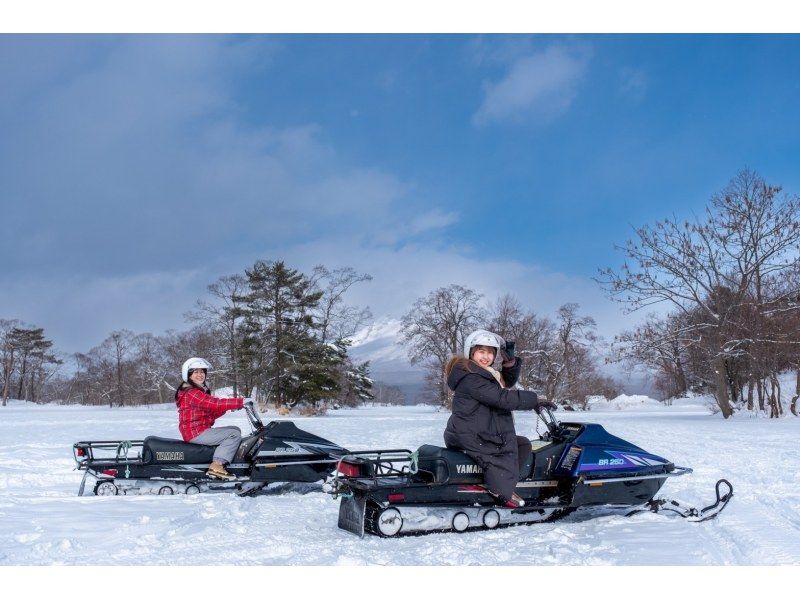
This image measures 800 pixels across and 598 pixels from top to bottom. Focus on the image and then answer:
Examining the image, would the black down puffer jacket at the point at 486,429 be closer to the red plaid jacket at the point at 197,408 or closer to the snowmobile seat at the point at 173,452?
the red plaid jacket at the point at 197,408

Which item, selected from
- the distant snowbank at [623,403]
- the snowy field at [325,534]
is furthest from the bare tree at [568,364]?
the snowy field at [325,534]

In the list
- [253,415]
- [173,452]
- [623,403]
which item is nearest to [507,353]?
[253,415]

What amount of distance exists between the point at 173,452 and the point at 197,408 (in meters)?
0.56

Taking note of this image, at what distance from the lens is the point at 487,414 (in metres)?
5.83

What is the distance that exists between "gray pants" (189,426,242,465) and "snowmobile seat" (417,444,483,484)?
3169 mm

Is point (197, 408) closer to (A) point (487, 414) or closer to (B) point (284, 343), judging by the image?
(A) point (487, 414)

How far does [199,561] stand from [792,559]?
3.93 meters

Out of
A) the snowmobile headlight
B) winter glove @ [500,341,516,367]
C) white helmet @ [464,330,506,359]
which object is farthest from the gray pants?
winter glove @ [500,341,516,367]

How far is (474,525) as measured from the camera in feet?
19.2

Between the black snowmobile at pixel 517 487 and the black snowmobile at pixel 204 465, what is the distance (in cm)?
204

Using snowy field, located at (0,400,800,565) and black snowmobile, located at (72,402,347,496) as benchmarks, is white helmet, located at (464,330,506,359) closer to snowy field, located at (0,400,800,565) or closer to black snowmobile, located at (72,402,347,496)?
snowy field, located at (0,400,800,565)

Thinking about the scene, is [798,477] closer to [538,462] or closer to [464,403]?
[538,462]

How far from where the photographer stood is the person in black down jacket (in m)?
5.71
